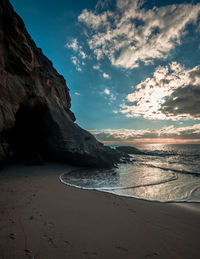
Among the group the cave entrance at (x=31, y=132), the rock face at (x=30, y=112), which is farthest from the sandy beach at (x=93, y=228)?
the cave entrance at (x=31, y=132)

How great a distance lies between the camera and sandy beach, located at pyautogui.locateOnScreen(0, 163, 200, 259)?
2180mm

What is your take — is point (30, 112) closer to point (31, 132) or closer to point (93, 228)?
point (31, 132)

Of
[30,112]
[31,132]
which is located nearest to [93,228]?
[30,112]

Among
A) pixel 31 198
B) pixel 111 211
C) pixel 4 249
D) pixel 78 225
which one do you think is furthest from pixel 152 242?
pixel 31 198

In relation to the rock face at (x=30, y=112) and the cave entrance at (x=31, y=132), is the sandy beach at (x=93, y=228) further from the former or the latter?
the cave entrance at (x=31, y=132)

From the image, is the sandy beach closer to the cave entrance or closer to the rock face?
the rock face

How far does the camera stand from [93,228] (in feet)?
9.51

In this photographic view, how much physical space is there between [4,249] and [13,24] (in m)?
12.1

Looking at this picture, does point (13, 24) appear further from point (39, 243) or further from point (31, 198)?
point (39, 243)

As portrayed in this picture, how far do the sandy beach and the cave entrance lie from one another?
8513 millimetres

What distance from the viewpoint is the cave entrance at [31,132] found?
1163 centimetres

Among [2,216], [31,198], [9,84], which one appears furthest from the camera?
[9,84]

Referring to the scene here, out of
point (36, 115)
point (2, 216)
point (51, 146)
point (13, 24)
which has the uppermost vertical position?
point (13, 24)

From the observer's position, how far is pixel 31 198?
4.30 metres
